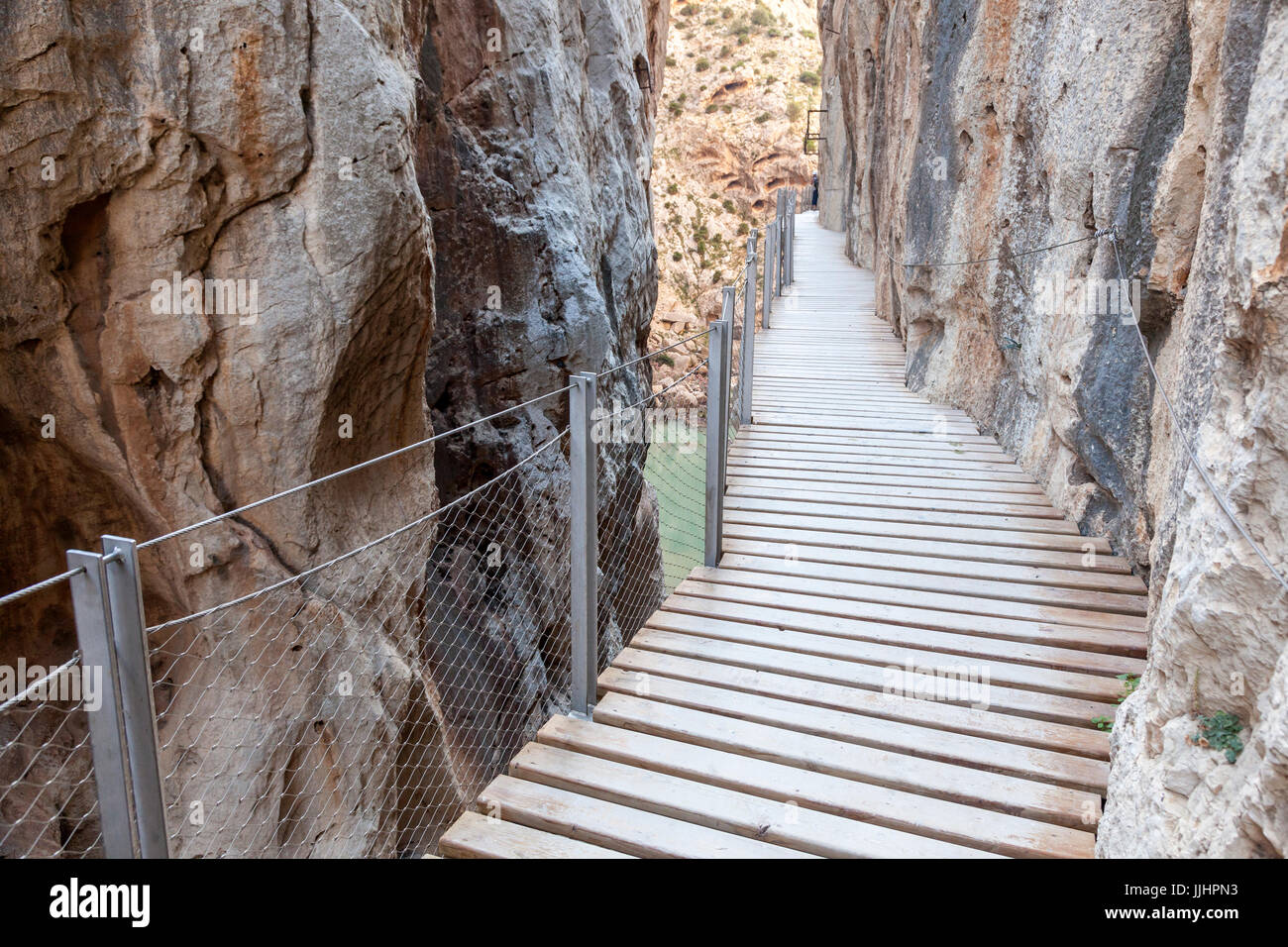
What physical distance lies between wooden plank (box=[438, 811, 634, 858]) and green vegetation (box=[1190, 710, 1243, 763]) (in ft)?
6.21

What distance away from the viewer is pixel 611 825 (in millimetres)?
3324

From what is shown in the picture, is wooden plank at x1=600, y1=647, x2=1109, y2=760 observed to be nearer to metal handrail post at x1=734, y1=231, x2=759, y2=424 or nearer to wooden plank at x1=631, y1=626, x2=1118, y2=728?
wooden plank at x1=631, y1=626, x2=1118, y2=728

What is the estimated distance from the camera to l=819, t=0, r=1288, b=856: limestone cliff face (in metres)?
2.24

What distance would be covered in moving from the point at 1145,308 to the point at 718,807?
125 inches

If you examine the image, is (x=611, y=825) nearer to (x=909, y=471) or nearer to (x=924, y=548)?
(x=924, y=548)

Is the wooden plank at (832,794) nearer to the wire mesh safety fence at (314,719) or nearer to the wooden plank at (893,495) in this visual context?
the wire mesh safety fence at (314,719)

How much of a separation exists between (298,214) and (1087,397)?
4.47 meters

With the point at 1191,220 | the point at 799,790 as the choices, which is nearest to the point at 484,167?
the point at 1191,220

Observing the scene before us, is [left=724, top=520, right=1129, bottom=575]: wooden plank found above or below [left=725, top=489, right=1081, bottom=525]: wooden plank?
below

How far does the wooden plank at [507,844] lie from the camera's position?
10.5 feet

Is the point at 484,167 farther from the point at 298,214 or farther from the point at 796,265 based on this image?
the point at 796,265

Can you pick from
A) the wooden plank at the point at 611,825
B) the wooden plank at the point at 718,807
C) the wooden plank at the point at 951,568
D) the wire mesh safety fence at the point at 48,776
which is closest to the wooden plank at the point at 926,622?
the wooden plank at the point at 951,568

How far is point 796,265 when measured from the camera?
59.5 ft

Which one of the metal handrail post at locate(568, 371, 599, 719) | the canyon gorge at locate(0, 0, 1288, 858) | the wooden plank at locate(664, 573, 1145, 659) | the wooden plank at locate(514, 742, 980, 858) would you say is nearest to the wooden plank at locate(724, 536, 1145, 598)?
the canyon gorge at locate(0, 0, 1288, 858)
